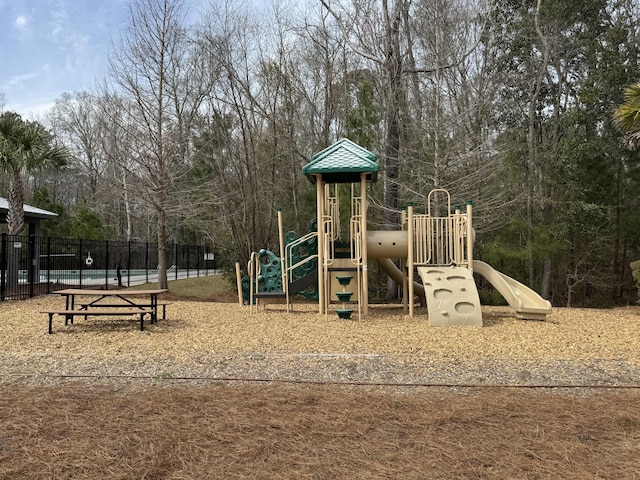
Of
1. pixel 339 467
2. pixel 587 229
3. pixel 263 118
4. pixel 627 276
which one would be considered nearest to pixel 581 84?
pixel 587 229

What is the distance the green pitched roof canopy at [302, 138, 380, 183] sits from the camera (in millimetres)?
9633

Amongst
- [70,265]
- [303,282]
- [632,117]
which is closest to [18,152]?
[303,282]

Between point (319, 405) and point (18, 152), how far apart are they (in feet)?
47.8

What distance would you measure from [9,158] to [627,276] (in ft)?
71.2

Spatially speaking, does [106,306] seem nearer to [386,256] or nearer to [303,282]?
[303,282]

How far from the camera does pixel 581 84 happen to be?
1767cm

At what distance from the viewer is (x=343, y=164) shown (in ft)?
32.0

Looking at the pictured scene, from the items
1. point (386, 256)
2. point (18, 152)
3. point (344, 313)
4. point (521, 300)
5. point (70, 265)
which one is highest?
point (18, 152)

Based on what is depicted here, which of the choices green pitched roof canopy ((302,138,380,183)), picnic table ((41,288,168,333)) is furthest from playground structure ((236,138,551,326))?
picnic table ((41,288,168,333))

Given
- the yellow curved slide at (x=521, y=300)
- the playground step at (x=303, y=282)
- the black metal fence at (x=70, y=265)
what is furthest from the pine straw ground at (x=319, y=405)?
Result: the black metal fence at (x=70, y=265)

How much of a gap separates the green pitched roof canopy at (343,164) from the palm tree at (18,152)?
985cm

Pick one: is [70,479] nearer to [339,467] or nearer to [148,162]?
[339,467]

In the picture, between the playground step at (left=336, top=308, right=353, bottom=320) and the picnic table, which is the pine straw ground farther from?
the playground step at (left=336, top=308, right=353, bottom=320)

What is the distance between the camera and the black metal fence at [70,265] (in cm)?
1358
